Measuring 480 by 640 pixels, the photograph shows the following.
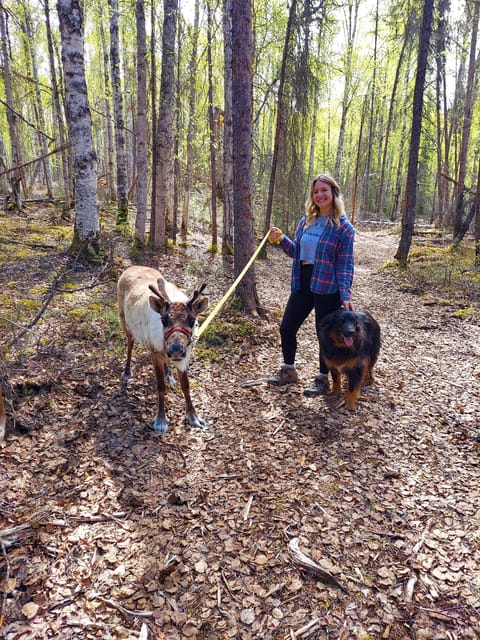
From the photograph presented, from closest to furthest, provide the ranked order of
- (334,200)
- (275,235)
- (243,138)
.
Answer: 1. (334,200)
2. (275,235)
3. (243,138)

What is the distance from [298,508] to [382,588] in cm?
80

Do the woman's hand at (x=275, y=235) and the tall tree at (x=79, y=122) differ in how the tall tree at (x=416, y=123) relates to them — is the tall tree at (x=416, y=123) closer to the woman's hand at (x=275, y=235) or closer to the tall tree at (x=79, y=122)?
the woman's hand at (x=275, y=235)

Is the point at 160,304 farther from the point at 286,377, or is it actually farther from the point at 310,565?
the point at 310,565

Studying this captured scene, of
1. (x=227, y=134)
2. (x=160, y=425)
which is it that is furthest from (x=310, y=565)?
(x=227, y=134)

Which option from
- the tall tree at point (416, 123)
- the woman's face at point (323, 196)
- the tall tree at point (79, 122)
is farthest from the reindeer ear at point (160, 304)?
the tall tree at point (416, 123)

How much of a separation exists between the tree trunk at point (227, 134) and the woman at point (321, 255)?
7.36m

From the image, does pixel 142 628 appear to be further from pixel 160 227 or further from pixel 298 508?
pixel 160 227

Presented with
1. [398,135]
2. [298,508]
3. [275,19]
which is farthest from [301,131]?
[398,135]

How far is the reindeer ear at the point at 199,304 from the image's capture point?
11.6 feet

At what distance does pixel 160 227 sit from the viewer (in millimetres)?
10727

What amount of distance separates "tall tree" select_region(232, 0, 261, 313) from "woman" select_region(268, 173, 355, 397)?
1658mm

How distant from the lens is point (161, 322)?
379 cm

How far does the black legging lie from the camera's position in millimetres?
4469

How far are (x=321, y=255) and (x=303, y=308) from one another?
741 millimetres
